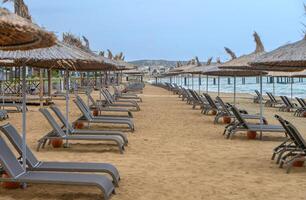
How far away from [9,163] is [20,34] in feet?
6.10

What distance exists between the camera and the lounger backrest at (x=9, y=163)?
555cm

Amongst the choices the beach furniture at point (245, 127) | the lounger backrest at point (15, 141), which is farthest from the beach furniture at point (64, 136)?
the beach furniture at point (245, 127)

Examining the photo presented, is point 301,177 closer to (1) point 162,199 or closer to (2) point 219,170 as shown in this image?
(2) point 219,170

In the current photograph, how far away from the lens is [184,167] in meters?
7.67

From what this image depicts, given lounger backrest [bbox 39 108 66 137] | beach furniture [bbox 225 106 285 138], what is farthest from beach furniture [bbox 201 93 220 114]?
lounger backrest [bbox 39 108 66 137]

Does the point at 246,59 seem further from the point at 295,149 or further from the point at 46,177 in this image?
the point at 46,177

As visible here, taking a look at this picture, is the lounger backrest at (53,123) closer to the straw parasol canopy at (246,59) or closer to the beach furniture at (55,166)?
the beach furniture at (55,166)

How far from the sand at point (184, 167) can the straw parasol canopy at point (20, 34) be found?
1.69 meters

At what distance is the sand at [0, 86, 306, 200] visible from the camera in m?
5.99

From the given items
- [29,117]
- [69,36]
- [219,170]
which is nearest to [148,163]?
[219,170]

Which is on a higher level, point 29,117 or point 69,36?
point 69,36

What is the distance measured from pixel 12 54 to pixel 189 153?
10.9 feet

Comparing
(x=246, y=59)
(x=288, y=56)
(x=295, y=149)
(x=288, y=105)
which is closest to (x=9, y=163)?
(x=295, y=149)

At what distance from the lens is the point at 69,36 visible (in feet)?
43.8
